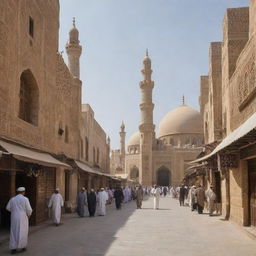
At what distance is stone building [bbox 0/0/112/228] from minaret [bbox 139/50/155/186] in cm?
2902

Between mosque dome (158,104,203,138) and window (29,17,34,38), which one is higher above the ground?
mosque dome (158,104,203,138)

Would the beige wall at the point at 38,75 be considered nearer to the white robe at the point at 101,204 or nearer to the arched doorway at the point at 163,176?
the white robe at the point at 101,204

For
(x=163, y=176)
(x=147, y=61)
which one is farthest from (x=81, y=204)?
(x=163, y=176)

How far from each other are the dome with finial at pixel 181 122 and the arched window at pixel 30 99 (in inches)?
1785

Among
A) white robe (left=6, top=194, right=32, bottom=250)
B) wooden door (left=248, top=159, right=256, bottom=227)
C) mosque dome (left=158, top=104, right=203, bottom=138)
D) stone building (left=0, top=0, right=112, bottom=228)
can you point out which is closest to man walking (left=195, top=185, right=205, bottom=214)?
stone building (left=0, top=0, right=112, bottom=228)

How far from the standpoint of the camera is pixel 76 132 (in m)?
19.7

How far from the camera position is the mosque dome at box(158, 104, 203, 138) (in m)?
57.2

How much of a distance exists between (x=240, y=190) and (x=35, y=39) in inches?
303

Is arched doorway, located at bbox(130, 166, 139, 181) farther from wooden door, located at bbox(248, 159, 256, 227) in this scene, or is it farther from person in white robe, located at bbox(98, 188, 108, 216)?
wooden door, located at bbox(248, 159, 256, 227)

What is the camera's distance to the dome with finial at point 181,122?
188 feet

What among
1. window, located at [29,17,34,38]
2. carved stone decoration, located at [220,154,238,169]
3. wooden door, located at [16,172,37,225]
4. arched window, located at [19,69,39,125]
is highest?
window, located at [29,17,34,38]

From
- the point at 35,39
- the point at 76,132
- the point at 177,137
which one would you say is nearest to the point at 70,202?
the point at 76,132

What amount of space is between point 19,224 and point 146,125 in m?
40.5

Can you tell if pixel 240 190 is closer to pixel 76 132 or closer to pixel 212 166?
→ pixel 212 166
